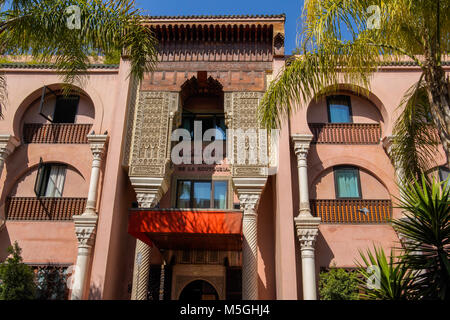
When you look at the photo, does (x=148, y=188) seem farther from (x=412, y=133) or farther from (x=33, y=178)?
(x=412, y=133)

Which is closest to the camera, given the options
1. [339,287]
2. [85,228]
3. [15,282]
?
[15,282]

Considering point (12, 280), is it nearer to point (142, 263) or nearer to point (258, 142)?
point (142, 263)

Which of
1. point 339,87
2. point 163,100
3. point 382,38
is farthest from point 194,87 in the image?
point 382,38

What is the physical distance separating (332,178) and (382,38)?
19.5 feet

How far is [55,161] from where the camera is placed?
12.9m

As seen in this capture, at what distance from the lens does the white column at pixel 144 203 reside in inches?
414

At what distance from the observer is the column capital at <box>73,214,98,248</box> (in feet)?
36.3

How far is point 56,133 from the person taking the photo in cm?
1326

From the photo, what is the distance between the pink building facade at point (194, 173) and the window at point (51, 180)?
39 mm

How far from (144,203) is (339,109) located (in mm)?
7617

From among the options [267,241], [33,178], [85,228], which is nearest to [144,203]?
[85,228]

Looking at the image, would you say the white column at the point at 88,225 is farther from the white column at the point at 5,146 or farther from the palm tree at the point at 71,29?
the palm tree at the point at 71,29

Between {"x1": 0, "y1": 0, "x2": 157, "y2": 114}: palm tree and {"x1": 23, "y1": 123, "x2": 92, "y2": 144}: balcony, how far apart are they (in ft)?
16.9

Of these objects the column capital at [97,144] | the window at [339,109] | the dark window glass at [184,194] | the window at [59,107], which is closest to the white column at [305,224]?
the window at [339,109]
